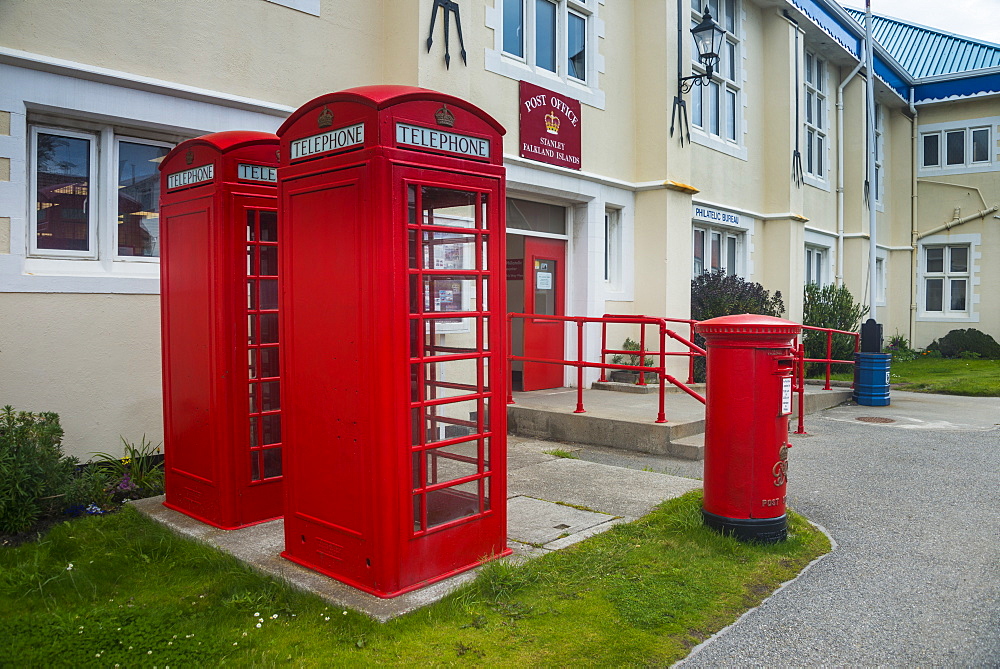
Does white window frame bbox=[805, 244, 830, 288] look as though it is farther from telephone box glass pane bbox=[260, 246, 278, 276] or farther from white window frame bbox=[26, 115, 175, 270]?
telephone box glass pane bbox=[260, 246, 278, 276]

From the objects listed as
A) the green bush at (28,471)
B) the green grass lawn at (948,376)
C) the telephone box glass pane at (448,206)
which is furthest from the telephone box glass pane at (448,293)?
the green grass lawn at (948,376)

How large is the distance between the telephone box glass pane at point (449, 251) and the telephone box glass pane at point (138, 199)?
374 centimetres

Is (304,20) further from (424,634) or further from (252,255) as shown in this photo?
(424,634)

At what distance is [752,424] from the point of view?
5281 millimetres

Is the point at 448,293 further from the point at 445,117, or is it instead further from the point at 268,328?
the point at 268,328

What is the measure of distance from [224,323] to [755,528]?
376cm

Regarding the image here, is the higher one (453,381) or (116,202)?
(116,202)

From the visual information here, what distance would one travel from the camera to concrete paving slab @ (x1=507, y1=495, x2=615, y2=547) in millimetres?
5375

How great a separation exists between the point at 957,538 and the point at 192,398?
555cm

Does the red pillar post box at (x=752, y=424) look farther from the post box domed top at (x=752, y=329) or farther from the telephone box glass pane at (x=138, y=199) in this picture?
the telephone box glass pane at (x=138, y=199)

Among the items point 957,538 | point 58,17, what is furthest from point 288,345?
point 957,538

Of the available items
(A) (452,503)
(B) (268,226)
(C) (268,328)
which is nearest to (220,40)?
(B) (268,226)

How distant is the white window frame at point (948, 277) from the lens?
24.7 m

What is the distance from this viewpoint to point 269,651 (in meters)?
3.67
